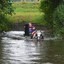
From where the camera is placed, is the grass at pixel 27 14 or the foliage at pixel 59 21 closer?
the foliage at pixel 59 21

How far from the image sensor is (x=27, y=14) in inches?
2287

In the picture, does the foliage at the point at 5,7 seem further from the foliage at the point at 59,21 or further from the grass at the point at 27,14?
the grass at the point at 27,14

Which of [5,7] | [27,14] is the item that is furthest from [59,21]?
[27,14]

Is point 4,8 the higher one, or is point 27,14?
point 4,8

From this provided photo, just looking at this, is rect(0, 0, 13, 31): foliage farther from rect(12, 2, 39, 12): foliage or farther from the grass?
rect(12, 2, 39, 12): foliage

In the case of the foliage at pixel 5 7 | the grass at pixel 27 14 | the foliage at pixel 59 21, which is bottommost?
the grass at pixel 27 14

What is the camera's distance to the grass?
5450cm

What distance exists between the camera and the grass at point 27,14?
179 ft

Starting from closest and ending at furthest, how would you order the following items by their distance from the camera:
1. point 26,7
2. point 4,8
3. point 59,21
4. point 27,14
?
point 59,21 < point 4,8 < point 27,14 < point 26,7

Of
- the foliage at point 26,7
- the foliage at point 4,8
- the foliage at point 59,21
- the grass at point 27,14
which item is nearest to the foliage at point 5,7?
the foliage at point 4,8

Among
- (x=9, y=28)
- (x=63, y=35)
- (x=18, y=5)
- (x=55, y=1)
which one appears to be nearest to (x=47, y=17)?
(x=55, y=1)

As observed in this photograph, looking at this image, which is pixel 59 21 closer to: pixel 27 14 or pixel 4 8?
pixel 4 8

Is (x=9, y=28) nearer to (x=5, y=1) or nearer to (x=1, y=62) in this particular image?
(x=5, y=1)

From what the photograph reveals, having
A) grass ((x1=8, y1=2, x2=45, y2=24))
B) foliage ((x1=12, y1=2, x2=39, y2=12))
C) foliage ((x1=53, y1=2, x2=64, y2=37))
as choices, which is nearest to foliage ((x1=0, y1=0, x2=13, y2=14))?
foliage ((x1=53, y1=2, x2=64, y2=37))
